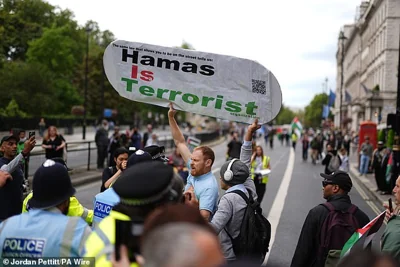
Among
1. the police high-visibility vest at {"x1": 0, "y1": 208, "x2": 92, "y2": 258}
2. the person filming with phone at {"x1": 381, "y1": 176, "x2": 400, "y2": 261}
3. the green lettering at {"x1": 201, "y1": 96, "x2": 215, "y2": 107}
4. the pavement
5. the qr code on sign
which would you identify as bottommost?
the pavement

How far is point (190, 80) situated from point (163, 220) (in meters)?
3.97

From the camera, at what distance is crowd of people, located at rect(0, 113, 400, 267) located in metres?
2.11

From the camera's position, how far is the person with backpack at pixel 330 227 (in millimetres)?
5039

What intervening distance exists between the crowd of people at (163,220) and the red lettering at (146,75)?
48cm

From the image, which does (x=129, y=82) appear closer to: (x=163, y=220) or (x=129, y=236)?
(x=129, y=236)

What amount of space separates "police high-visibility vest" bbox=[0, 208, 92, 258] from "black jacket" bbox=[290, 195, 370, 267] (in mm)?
2487

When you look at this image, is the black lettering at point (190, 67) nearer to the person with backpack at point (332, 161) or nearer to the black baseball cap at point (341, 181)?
the black baseball cap at point (341, 181)

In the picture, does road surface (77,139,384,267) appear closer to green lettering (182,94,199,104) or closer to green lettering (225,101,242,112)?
green lettering (225,101,242,112)

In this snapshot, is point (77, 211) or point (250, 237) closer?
→ point (77, 211)

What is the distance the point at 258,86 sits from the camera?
19.4 ft

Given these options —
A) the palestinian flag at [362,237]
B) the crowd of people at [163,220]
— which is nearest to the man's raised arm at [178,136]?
the crowd of people at [163,220]

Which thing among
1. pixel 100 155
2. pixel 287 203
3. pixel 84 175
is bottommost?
pixel 287 203

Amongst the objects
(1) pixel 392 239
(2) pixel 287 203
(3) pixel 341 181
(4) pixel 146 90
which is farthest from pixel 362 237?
(2) pixel 287 203

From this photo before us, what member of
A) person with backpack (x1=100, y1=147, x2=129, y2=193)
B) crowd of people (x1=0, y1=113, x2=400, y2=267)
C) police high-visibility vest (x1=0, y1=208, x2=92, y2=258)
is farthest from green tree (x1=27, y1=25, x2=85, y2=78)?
police high-visibility vest (x1=0, y1=208, x2=92, y2=258)
